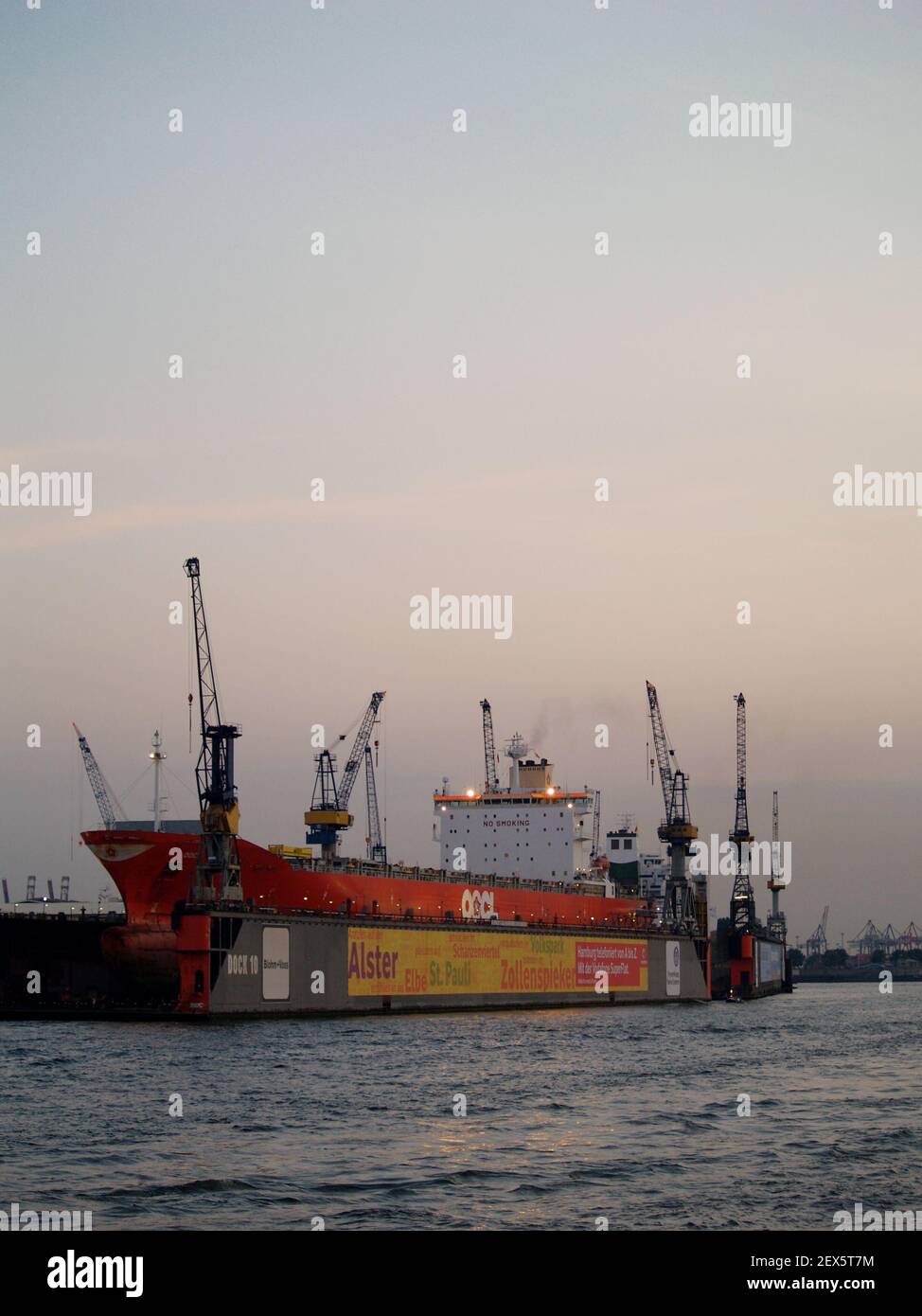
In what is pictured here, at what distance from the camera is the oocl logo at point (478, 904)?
72.2 meters

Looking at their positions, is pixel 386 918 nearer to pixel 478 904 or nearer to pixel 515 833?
pixel 478 904

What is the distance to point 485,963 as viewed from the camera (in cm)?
6844

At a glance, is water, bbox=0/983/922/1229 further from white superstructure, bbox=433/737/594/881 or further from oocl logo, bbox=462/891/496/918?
white superstructure, bbox=433/737/594/881

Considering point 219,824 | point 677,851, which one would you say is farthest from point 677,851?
point 219,824

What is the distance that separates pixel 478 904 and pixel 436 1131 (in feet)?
152

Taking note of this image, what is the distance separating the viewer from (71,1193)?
2048 centimetres

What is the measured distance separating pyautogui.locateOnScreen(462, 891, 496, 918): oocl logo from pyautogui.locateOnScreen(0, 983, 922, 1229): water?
75.2ft

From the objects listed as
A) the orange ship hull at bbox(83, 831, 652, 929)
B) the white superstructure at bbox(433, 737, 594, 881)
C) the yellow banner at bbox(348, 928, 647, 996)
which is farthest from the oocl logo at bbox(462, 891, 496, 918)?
the white superstructure at bbox(433, 737, 594, 881)

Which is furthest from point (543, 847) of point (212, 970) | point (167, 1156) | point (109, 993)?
point (167, 1156)

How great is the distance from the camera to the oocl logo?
72.2 meters

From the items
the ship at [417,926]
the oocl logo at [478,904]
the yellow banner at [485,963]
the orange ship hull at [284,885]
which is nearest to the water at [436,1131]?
the ship at [417,926]

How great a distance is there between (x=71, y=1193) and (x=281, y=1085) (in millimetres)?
12685

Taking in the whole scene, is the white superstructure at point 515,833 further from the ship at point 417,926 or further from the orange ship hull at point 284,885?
the orange ship hull at point 284,885

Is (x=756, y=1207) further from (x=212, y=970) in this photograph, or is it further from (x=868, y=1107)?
(x=212, y=970)
